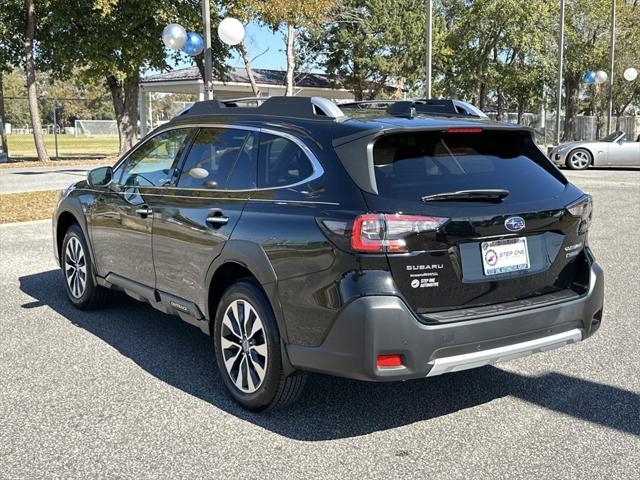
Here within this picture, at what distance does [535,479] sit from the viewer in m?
3.20

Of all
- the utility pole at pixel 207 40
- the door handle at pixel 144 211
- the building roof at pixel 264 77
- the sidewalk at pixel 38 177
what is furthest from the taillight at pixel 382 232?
the building roof at pixel 264 77

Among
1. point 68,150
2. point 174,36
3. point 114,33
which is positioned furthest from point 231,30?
point 68,150

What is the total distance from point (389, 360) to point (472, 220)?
0.83 m

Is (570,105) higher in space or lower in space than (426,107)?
lower

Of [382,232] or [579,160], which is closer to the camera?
[382,232]

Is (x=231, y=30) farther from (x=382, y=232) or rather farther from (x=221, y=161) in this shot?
(x=382, y=232)

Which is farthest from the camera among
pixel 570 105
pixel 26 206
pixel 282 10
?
pixel 570 105

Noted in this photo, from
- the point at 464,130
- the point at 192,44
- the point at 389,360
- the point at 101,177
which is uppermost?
the point at 192,44

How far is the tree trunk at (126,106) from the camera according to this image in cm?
3036

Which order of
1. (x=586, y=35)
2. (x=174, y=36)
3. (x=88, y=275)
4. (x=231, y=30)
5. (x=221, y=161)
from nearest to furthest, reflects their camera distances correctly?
(x=221, y=161)
(x=88, y=275)
(x=231, y=30)
(x=174, y=36)
(x=586, y=35)

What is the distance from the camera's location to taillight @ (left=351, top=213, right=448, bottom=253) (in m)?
3.29

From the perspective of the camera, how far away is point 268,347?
373 centimetres

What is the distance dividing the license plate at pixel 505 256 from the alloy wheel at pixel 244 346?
128 centimetres

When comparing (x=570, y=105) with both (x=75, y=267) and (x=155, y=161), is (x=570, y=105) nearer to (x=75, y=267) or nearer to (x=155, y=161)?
(x=75, y=267)
